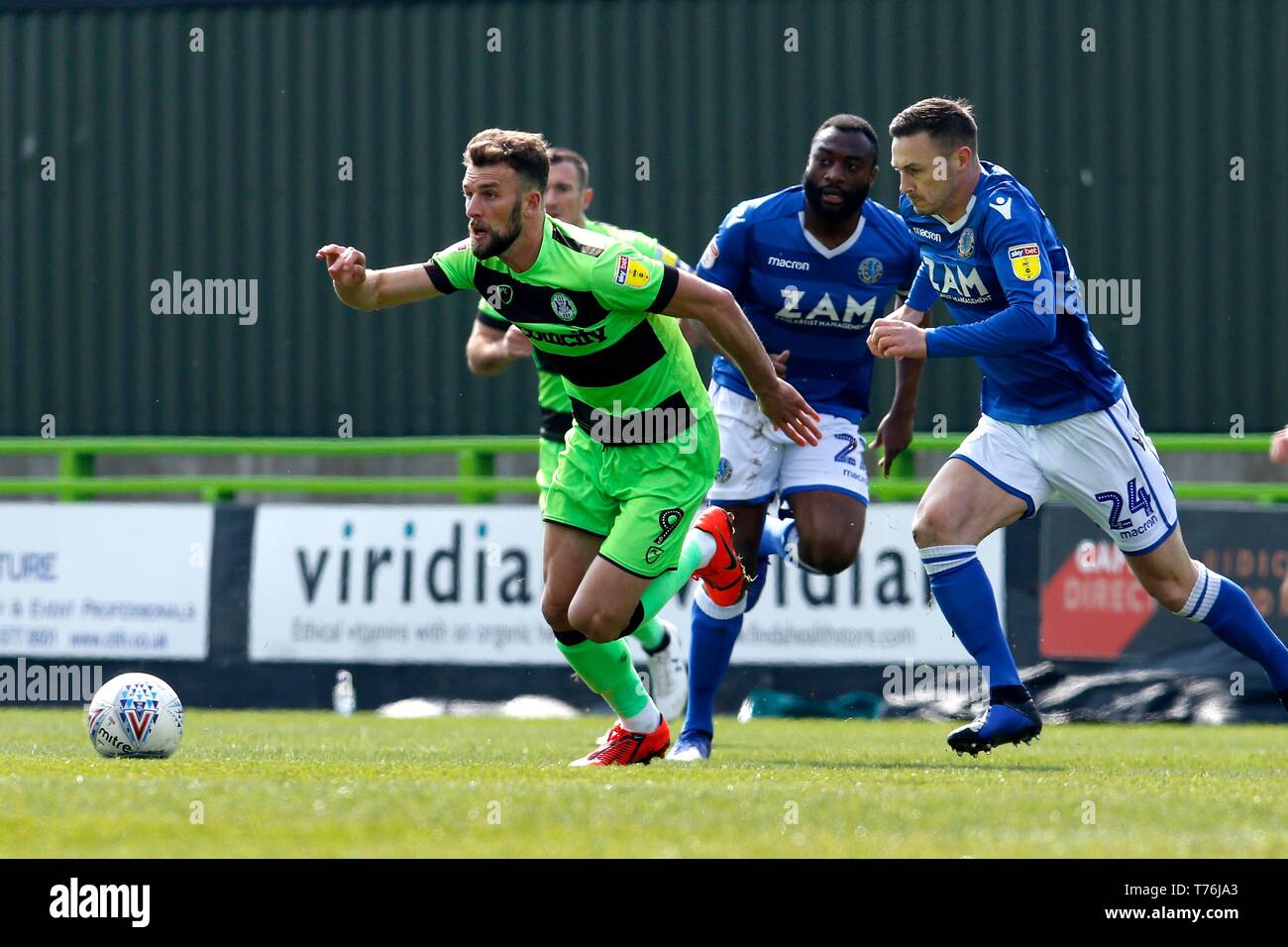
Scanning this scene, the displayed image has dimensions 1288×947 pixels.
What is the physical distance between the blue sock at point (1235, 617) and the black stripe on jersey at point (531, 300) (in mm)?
2468

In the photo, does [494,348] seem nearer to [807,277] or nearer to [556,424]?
[556,424]

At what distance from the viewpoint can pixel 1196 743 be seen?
9445 millimetres

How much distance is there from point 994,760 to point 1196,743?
2042mm

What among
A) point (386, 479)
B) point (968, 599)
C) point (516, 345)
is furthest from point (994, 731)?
point (386, 479)

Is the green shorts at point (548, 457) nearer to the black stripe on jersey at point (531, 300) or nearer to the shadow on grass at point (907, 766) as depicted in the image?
the shadow on grass at point (907, 766)

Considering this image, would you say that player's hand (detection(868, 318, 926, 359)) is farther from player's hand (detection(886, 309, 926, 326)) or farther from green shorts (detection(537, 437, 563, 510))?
green shorts (detection(537, 437, 563, 510))

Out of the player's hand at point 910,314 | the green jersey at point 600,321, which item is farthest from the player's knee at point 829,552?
the green jersey at point 600,321

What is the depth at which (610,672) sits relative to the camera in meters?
7.33

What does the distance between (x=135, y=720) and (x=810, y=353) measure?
3102mm

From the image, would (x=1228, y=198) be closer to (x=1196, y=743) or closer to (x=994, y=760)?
(x=1196, y=743)

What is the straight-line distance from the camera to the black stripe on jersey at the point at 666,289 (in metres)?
6.85
